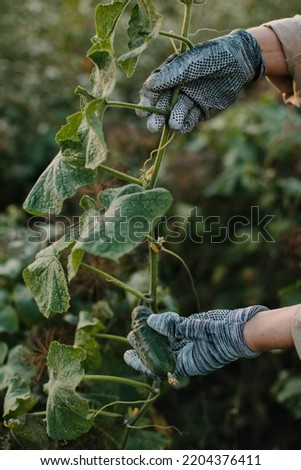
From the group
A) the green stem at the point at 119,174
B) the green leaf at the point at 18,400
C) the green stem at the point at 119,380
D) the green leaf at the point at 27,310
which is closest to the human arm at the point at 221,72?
the green stem at the point at 119,174

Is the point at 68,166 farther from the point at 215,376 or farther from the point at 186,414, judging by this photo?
the point at 215,376

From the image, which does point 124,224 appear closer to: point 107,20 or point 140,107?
point 140,107

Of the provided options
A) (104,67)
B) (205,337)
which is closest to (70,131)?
(104,67)

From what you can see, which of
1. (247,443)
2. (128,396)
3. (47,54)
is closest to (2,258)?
(128,396)

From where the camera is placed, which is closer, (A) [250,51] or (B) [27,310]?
(A) [250,51]

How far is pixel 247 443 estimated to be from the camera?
348 cm

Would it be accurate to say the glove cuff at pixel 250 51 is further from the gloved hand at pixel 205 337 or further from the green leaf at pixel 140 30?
the gloved hand at pixel 205 337

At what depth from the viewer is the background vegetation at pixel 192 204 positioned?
2.72m

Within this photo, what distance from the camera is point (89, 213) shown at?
179cm

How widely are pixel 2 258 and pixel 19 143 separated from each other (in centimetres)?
170

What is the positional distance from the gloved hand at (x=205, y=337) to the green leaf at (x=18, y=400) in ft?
1.14

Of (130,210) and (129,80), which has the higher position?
(130,210)

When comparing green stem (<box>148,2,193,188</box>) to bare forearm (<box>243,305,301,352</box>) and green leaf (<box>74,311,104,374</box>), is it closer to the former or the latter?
bare forearm (<box>243,305,301,352</box>)

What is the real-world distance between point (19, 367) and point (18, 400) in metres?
0.33
